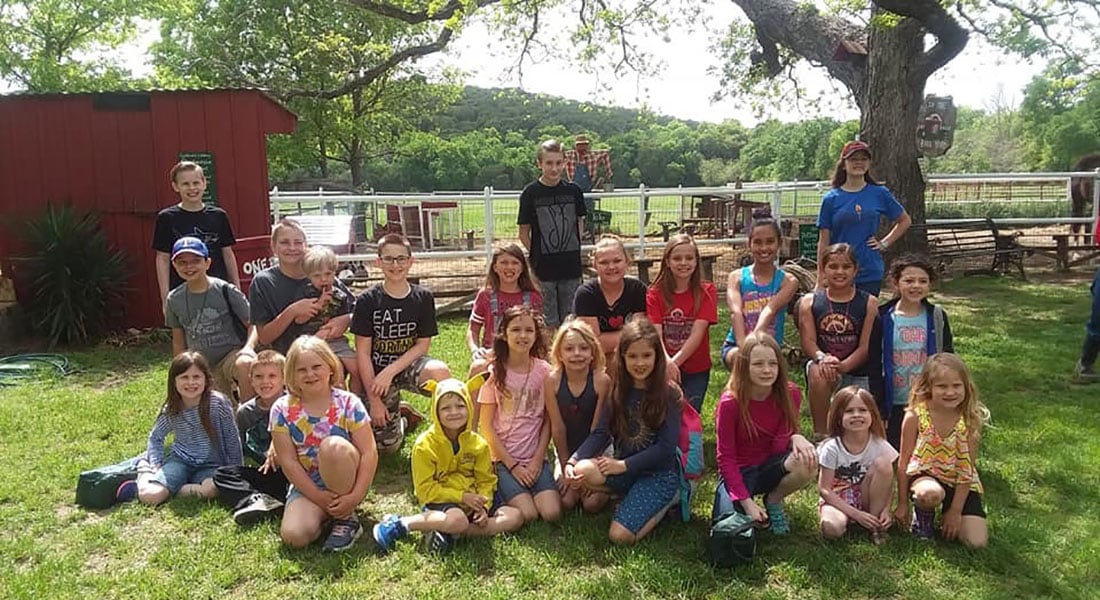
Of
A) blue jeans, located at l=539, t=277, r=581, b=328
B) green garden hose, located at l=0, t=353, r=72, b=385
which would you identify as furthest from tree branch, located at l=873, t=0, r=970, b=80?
green garden hose, located at l=0, t=353, r=72, b=385

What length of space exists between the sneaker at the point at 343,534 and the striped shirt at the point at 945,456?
2.36 m

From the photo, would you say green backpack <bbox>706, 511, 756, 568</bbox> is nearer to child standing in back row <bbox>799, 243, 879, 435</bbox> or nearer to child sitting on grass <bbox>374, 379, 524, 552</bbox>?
child sitting on grass <bbox>374, 379, 524, 552</bbox>

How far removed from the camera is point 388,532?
335cm

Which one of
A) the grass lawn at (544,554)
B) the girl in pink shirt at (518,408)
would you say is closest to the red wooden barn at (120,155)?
the grass lawn at (544,554)

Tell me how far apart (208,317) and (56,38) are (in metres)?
23.6

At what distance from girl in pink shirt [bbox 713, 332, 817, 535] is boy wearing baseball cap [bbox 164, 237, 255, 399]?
2626 millimetres

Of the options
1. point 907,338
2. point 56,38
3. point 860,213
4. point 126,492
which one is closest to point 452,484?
point 126,492

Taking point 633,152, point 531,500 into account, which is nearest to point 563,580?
point 531,500

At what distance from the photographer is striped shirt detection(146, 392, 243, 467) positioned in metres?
3.98

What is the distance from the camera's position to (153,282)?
25.7 feet

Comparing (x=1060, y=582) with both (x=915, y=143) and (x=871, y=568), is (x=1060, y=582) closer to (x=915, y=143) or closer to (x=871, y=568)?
(x=871, y=568)

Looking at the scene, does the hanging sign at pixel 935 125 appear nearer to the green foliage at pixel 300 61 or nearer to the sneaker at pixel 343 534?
the sneaker at pixel 343 534

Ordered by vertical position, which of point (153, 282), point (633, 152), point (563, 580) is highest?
point (633, 152)

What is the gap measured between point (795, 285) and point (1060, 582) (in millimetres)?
1938
